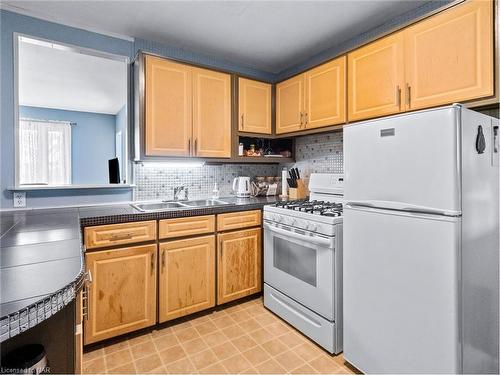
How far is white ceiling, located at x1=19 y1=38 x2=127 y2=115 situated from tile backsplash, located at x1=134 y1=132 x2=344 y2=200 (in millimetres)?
673

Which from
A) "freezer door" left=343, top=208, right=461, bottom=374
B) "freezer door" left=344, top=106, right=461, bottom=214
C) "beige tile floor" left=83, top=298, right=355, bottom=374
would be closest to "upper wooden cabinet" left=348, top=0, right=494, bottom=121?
"freezer door" left=344, top=106, right=461, bottom=214

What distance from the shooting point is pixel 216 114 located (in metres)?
2.65

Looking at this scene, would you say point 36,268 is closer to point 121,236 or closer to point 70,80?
point 121,236

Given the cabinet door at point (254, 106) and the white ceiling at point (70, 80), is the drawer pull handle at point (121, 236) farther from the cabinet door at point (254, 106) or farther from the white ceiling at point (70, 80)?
the cabinet door at point (254, 106)

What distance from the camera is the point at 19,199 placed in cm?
210

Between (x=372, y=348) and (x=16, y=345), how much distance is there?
65.4 inches

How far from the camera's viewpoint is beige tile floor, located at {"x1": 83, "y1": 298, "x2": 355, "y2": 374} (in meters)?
1.71

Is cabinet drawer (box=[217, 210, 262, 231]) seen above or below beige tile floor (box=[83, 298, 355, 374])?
above

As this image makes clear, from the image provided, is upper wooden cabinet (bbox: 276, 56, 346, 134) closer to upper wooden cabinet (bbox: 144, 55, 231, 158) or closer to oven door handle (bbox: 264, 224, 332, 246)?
upper wooden cabinet (bbox: 144, 55, 231, 158)

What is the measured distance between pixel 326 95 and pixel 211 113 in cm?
106

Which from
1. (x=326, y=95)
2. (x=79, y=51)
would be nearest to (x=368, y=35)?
(x=326, y=95)

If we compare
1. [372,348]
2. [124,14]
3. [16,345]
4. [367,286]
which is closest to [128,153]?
[124,14]

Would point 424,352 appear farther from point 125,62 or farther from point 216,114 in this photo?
point 125,62

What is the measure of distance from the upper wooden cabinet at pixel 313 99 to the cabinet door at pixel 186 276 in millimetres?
1403
